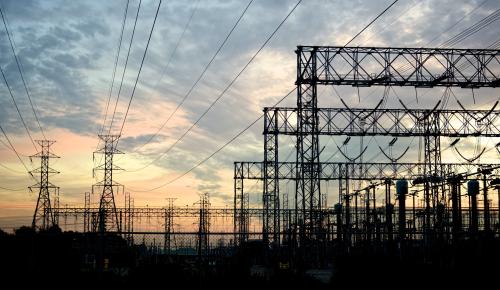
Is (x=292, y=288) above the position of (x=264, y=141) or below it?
below

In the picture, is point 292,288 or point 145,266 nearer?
point 292,288

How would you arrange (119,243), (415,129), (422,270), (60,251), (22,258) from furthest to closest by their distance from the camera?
(415,129)
(119,243)
(60,251)
(22,258)
(422,270)

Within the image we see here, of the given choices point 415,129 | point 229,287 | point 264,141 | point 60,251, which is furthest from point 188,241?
point 229,287

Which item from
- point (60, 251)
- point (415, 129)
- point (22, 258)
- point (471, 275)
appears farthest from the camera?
point (415, 129)

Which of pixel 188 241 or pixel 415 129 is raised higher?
pixel 415 129

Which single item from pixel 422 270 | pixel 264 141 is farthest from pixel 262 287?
pixel 264 141

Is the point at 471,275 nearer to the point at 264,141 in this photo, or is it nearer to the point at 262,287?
the point at 262,287

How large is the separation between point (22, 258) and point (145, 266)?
4.11 m

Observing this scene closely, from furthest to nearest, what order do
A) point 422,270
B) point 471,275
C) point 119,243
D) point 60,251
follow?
point 119,243 < point 60,251 < point 422,270 < point 471,275

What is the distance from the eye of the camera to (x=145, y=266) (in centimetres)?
1888

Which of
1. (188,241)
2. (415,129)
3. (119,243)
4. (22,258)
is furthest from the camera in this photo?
(415,129)

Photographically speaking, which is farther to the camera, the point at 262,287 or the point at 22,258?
the point at 22,258

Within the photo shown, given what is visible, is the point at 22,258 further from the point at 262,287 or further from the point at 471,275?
the point at 471,275

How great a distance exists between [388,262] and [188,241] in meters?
19.9
